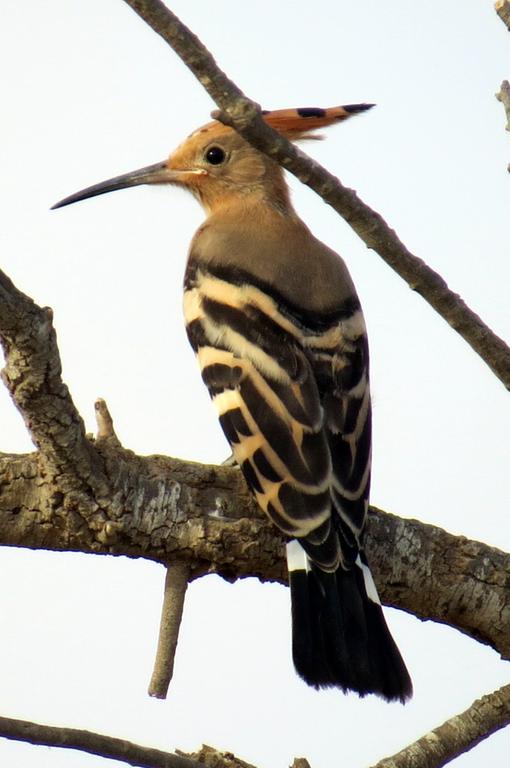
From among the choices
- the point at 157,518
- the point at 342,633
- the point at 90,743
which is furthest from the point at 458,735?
the point at 90,743

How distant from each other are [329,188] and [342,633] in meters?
1.04

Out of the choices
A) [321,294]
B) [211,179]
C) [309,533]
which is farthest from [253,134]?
[211,179]

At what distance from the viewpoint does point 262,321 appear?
3.16 meters

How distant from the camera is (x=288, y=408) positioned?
2926 millimetres

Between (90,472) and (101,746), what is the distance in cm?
69

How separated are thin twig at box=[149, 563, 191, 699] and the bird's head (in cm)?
179

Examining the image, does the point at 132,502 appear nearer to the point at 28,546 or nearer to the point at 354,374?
the point at 28,546

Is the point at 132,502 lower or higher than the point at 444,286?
lower

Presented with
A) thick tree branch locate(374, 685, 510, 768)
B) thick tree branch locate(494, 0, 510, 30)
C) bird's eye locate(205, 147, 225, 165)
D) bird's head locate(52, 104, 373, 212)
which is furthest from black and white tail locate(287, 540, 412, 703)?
bird's eye locate(205, 147, 225, 165)

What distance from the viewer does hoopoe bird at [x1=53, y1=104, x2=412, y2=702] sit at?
279cm

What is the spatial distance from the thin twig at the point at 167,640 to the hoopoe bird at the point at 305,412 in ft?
1.12

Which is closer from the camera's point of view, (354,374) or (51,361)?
(51,361)

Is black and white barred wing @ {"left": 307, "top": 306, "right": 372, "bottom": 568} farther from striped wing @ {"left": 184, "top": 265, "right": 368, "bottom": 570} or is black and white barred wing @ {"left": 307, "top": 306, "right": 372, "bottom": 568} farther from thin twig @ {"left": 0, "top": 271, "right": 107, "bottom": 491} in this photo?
thin twig @ {"left": 0, "top": 271, "right": 107, "bottom": 491}

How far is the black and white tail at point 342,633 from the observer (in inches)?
110
